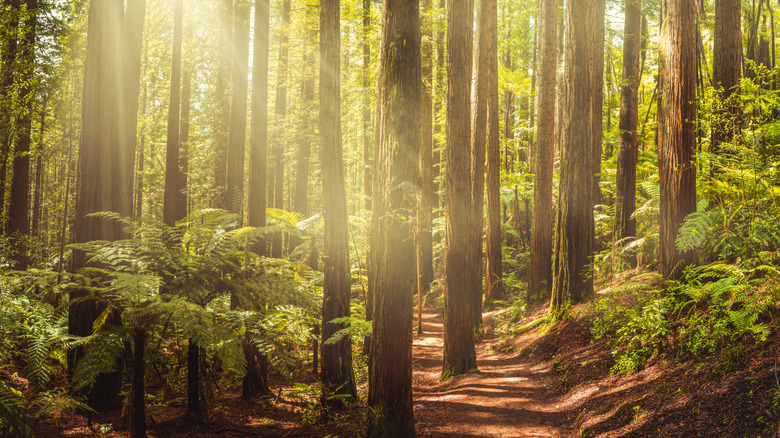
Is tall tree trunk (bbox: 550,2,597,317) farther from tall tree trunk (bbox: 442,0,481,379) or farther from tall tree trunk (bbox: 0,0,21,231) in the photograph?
tall tree trunk (bbox: 0,0,21,231)

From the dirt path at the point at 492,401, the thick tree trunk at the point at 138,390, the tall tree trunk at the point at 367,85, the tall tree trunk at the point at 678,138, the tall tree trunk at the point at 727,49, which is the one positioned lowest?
the dirt path at the point at 492,401

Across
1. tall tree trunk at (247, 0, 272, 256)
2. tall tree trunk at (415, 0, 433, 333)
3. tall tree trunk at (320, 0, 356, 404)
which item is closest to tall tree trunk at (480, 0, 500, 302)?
tall tree trunk at (415, 0, 433, 333)

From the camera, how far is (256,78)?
34.8 ft

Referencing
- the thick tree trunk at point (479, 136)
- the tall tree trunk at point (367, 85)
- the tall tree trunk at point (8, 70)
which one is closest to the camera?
the thick tree trunk at point (479, 136)

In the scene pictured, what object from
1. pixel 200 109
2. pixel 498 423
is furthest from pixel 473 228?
pixel 200 109

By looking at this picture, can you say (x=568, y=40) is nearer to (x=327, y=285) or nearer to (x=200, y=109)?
(x=327, y=285)

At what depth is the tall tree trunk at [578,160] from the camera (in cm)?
902

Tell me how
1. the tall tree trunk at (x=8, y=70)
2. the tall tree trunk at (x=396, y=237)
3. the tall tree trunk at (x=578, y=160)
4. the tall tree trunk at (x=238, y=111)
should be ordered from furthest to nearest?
the tall tree trunk at (x=238, y=111) → the tall tree trunk at (x=8, y=70) → the tall tree trunk at (x=578, y=160) → the tall tree trunk at (x=396, y=237)

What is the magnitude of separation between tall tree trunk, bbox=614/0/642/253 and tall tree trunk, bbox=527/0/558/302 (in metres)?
1.81

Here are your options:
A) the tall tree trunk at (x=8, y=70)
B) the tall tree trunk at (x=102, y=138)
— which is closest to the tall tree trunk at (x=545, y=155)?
the tall tree trunk at (x=102, y=138)

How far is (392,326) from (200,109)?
80.3ft

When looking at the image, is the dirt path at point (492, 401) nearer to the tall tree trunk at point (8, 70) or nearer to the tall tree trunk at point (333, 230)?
the tall tree trunk at point (333, 230)

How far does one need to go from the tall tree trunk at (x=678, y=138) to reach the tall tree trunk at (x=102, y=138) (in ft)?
28.7

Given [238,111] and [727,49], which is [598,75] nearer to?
[727,49]
